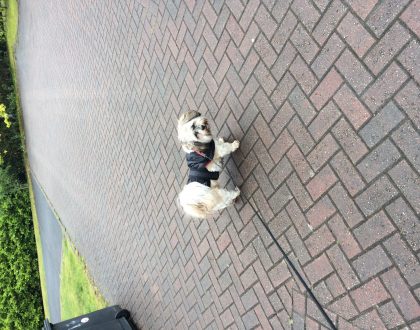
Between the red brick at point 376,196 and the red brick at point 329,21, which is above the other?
the red brick at point 329,21

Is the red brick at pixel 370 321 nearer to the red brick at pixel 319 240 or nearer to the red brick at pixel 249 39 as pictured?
the red brick at pixel 319 240

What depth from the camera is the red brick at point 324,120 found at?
330cm

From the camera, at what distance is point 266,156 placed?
397 cm

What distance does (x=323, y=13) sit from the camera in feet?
10.9

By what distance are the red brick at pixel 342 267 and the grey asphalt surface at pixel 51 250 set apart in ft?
29.4

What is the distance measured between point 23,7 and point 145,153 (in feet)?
30.0

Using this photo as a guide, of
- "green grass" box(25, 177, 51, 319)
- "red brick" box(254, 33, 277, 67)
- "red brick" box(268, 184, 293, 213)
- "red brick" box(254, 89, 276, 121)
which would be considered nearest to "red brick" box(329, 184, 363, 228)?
"red brick" box(268, 184, 293, 213)

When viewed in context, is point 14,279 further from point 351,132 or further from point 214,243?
point 351,132

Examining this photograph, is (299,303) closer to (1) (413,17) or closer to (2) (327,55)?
(2) (327,55)

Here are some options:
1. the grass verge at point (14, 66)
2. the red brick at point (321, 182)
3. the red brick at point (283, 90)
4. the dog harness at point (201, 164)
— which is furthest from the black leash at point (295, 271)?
the grass verge at point (14, 66)

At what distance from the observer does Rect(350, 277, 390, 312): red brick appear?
9.89 ft

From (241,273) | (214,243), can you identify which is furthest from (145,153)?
(241,273)

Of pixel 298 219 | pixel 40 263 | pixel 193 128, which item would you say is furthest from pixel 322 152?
pixel 40 263

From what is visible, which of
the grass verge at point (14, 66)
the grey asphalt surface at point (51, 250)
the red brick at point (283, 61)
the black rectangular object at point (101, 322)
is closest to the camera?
the red brick at point (283, 61)
